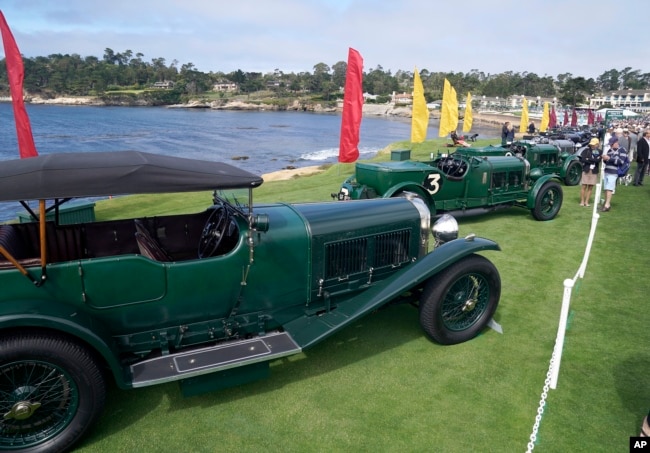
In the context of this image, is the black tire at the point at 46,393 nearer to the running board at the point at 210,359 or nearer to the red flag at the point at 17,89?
the running board at the point at 210,359

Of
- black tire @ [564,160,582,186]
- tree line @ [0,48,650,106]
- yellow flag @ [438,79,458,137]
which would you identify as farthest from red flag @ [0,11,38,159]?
tree line @ [0,48,650,106]

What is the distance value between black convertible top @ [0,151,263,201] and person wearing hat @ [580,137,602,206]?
8865 millimetres

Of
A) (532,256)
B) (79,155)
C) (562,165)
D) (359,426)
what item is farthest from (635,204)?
(79,155)

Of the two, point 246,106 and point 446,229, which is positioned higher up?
point 246,106

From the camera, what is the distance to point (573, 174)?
44.2 ft

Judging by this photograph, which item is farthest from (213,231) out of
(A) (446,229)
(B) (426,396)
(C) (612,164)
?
(C) (612,164)

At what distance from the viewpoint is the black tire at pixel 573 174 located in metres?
13.3

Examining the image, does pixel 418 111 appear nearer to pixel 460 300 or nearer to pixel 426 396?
pixel 460 300

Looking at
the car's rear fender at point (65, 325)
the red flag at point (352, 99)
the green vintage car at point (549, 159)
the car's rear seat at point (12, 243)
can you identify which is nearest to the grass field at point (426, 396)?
the car's rear fender at point (65, 325)

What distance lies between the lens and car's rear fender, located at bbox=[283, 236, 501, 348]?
377cm

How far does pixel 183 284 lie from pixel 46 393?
3.73 ft

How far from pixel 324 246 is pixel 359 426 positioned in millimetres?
1606

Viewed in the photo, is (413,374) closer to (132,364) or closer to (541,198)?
(132,364)

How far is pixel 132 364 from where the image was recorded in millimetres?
3318
